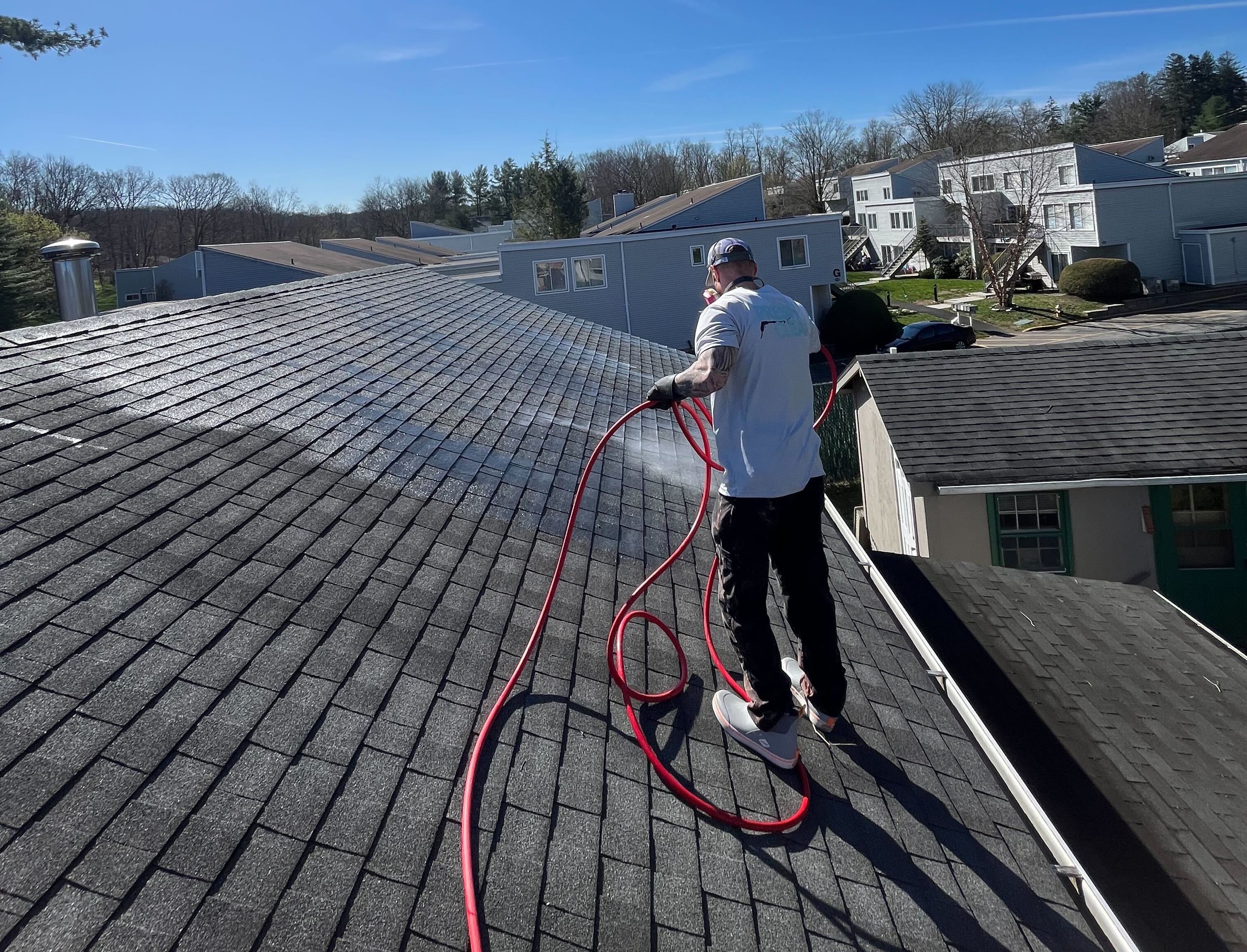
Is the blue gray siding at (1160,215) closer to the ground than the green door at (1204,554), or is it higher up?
higher up

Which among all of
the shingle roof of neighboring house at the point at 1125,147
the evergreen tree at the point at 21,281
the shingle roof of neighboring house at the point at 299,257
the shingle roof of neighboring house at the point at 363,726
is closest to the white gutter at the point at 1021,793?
the shingle roof of neighboring house at the point at 363,726

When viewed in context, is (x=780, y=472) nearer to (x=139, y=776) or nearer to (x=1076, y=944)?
(x=1076, y=944)

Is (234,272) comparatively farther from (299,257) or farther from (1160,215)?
(1160,215)

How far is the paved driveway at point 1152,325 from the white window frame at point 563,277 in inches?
617

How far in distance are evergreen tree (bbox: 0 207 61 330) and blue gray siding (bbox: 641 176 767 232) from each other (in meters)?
22.2

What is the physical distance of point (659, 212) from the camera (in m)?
41.6

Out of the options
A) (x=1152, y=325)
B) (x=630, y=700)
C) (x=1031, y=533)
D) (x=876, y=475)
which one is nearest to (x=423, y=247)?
(x=1152, y=325)

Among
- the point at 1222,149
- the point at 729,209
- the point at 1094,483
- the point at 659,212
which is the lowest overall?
the point at 1094,483

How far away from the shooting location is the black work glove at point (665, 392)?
3.69 m

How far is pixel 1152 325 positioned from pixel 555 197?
90.8 feet

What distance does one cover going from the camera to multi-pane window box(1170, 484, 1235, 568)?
12.7 meters

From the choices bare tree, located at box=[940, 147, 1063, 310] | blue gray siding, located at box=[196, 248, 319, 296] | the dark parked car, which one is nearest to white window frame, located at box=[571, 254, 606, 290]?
blue gray siding, located at box=[196, 248, 319, 296]

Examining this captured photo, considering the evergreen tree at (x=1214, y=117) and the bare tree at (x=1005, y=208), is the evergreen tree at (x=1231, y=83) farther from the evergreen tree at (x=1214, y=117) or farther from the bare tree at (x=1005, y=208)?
the bare tree at (x=1005, y=208)

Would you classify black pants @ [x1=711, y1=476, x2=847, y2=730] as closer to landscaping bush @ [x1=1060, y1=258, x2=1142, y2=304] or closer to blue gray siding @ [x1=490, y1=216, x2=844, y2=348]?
blue gray siding @ [x1=490, y1=216, x2=844, y2=348]
